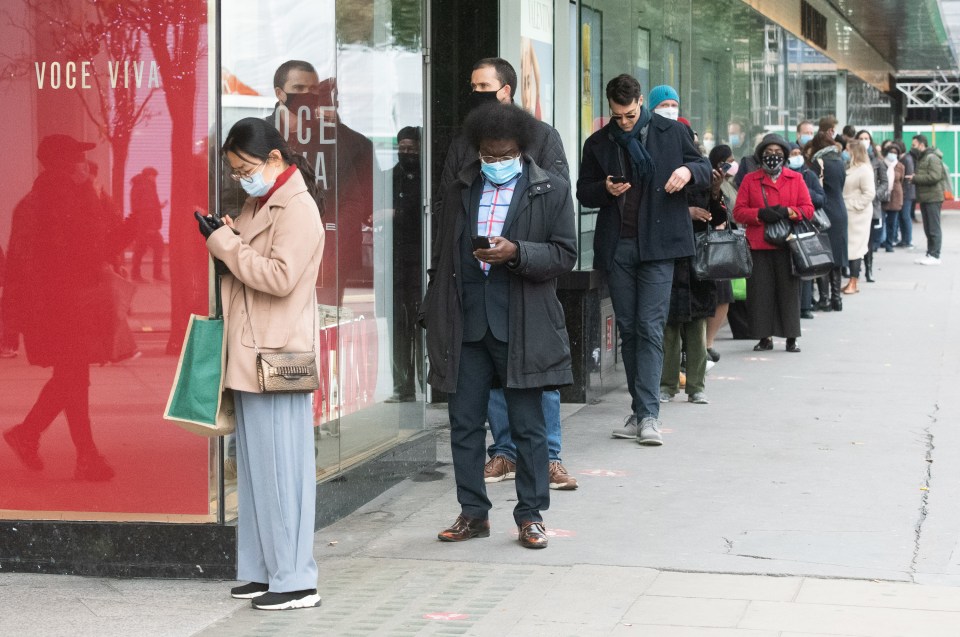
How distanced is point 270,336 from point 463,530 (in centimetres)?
141

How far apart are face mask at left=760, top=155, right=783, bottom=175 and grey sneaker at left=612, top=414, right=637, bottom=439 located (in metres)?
4.19

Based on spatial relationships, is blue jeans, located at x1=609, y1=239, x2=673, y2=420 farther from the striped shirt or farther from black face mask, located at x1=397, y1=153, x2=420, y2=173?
the striped shirt

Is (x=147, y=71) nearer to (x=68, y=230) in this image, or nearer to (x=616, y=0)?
(x=68, y=230)

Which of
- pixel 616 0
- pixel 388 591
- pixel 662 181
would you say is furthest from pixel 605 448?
pixel 616 0

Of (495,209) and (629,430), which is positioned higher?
(495,209)

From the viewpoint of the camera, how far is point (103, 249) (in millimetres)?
5672

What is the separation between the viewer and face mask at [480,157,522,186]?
592 centimetres

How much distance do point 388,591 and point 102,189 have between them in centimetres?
183

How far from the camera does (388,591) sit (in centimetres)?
541

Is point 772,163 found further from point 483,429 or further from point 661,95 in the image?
point 483,429

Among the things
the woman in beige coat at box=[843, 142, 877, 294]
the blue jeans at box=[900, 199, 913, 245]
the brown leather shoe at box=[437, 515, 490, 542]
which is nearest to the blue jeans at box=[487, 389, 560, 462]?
the brown leather shoe at box=[437, 515, 490, 542]

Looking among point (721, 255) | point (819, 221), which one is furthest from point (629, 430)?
point (819, 221)

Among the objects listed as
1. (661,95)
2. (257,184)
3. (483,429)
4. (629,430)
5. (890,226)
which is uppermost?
(661,95)

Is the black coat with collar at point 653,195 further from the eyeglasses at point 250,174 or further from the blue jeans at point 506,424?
the eyeglasses at point 250,174
